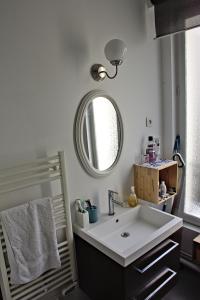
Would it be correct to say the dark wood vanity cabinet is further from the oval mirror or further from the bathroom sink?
the oval mirror

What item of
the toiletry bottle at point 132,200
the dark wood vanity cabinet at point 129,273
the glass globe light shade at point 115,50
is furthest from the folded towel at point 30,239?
the glass globe light shade at point 115,50

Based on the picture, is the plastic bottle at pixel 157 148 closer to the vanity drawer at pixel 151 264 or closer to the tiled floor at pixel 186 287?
the vanity drawer at pixel 151 264

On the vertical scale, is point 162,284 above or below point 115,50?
below

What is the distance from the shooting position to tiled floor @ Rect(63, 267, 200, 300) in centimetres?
176

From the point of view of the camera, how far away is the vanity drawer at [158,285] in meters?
1.49

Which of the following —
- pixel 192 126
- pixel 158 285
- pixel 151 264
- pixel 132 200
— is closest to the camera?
pixel 151 264

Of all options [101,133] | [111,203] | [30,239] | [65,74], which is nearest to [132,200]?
[111,203]

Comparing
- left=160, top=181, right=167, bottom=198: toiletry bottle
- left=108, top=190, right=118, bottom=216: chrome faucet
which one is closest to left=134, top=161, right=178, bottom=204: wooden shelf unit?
left=160, top=181, right=167, bottom=198: toiletry bottle

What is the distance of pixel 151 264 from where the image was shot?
1473mm

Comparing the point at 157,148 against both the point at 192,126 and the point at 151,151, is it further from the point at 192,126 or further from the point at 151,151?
the point at 192,126

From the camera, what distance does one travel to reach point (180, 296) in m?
1.92

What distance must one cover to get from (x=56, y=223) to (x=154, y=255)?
66cm

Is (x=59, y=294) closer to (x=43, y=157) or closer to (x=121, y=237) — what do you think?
(x=121, y=237)

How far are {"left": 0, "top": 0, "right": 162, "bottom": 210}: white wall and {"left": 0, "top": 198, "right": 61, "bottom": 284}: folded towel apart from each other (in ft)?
0.90
